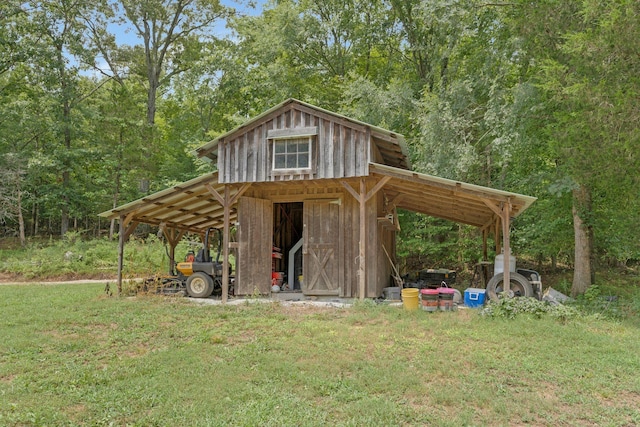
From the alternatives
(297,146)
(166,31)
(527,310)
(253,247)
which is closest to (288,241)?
(253,247)

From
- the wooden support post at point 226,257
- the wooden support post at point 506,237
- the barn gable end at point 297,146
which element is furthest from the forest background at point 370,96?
the wooden support post at point 226,257

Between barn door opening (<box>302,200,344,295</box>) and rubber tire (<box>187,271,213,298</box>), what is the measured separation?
2374mm

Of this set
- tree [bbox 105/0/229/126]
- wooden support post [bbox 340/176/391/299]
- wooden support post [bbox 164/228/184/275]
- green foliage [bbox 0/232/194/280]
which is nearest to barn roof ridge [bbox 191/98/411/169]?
wooden support post [bbox 340/176/391/299]

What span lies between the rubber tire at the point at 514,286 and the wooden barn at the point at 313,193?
1133mm

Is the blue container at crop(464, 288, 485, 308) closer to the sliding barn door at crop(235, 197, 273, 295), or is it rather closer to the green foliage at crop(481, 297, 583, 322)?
the green foliage at crop(481, 297, 583, 322)

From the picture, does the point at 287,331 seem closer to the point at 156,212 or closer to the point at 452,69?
the point at 156,212

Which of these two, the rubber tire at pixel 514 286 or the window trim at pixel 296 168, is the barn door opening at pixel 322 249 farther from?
the rubber tire at pixel 514 286

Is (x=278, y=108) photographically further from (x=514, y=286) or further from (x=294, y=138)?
(x=514, y=286)

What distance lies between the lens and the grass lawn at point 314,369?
4234mm

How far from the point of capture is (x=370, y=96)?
658 inches

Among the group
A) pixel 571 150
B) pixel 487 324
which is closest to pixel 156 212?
pixel 487 324

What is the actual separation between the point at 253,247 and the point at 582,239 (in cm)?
914

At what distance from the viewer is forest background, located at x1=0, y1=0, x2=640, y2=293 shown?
959 cm

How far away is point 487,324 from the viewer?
24.7ft
